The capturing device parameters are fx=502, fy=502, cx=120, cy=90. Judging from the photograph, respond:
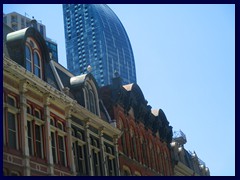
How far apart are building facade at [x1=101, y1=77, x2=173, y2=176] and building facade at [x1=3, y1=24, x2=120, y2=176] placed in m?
2.25

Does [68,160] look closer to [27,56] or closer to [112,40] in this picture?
[27,56]

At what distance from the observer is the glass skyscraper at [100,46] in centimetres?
16588

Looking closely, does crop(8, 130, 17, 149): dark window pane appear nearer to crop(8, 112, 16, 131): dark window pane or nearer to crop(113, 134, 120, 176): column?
crop(8, 112, 16, 131): dark window pane

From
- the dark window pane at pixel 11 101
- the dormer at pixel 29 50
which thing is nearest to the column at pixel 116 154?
the dormer at pixel 29 50

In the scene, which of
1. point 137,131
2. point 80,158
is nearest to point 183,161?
point 137,131

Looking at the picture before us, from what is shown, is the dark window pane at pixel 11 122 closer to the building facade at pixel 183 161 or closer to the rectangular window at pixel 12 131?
the rectangular window at pixel 12 131

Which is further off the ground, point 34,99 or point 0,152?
point 34,99

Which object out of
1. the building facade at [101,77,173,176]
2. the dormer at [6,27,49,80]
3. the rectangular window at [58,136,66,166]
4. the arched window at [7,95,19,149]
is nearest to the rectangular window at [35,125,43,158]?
the arched window at [7,95,19,149]

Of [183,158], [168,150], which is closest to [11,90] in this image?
[168,150]

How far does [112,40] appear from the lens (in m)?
166

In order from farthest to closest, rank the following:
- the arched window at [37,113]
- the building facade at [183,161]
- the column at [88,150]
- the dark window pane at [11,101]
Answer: the building facade at [183,161] < the column at [88,150] < the arched window at [37,113] < the dark window pane at [11,101]

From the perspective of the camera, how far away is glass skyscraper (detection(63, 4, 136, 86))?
544ft

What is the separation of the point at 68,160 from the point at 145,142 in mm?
14696

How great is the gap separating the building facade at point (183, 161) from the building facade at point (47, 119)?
1692 cm
